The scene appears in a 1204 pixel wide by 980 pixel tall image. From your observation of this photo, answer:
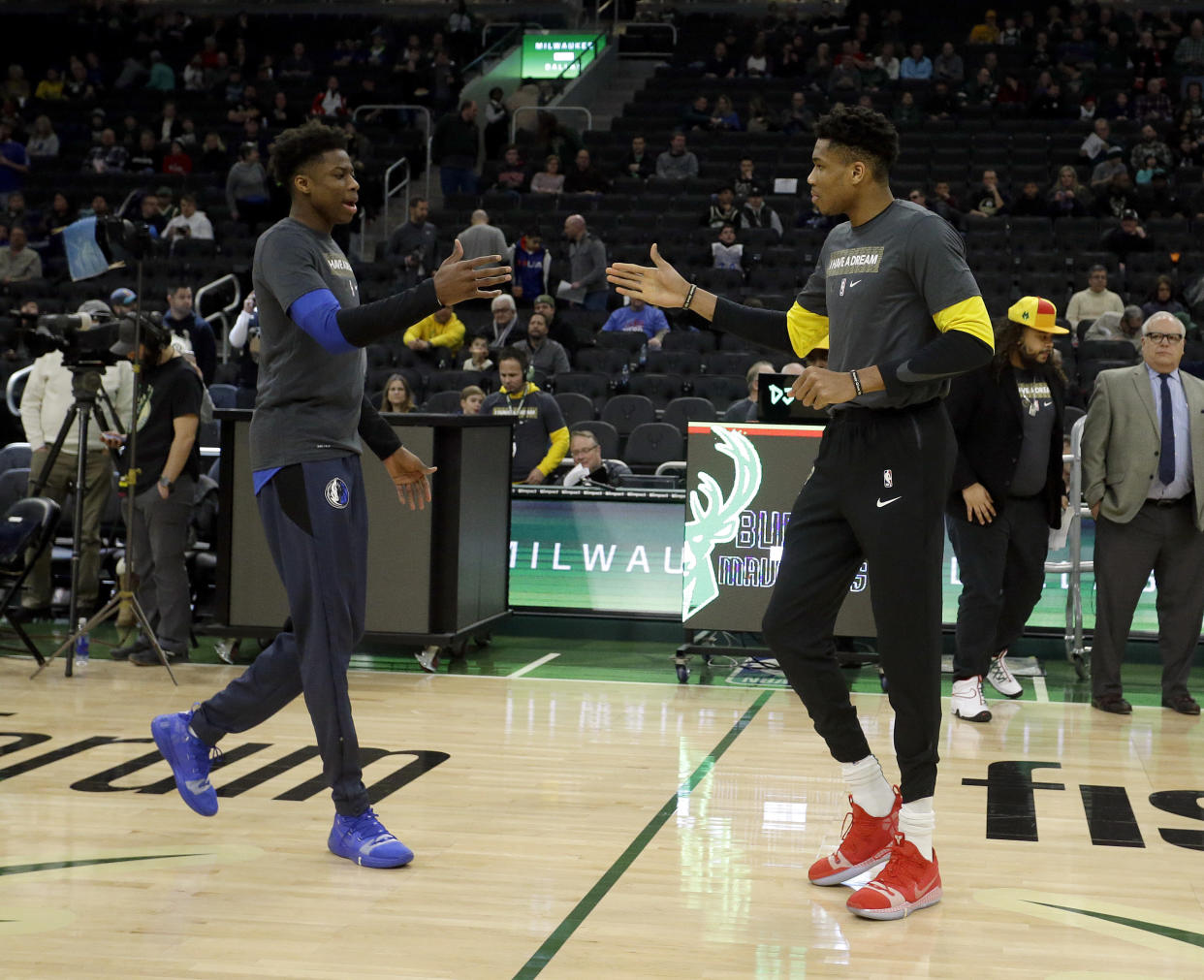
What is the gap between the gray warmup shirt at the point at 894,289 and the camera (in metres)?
3.57

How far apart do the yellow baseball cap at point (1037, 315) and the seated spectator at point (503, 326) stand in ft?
21.9

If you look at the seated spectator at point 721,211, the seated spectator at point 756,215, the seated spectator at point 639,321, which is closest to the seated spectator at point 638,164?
the seated spectator at point 721,211

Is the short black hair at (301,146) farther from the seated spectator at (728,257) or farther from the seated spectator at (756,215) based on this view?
the seated spectator at (756,215)

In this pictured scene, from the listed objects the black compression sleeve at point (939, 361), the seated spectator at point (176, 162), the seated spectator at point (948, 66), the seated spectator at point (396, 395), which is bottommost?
the seated spectator at point (396, 395)

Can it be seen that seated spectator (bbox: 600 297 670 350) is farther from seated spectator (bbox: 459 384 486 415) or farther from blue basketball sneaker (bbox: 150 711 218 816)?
blue basketball sneaker (bbox: 150 711 218 816)

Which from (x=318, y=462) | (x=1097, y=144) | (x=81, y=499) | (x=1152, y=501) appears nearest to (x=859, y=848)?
(x=318, y=462)

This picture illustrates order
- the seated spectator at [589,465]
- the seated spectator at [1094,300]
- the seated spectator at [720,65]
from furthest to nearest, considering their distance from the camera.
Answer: the seated spectator at [720,65] < the seated spectator at [1094,300] < the seated spectator at [589,465]

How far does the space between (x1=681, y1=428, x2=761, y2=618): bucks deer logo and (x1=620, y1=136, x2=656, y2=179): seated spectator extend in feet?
37.3

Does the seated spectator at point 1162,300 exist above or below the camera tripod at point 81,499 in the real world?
above

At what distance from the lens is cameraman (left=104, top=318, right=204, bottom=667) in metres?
7.59

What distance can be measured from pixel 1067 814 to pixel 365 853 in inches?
92.1

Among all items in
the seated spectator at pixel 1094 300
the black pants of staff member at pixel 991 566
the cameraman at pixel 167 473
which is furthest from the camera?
the seated spectator at pixel 1094 300

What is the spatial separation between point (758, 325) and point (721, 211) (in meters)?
12.4

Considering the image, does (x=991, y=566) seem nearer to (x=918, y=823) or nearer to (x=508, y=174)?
(x=918, y=823)
